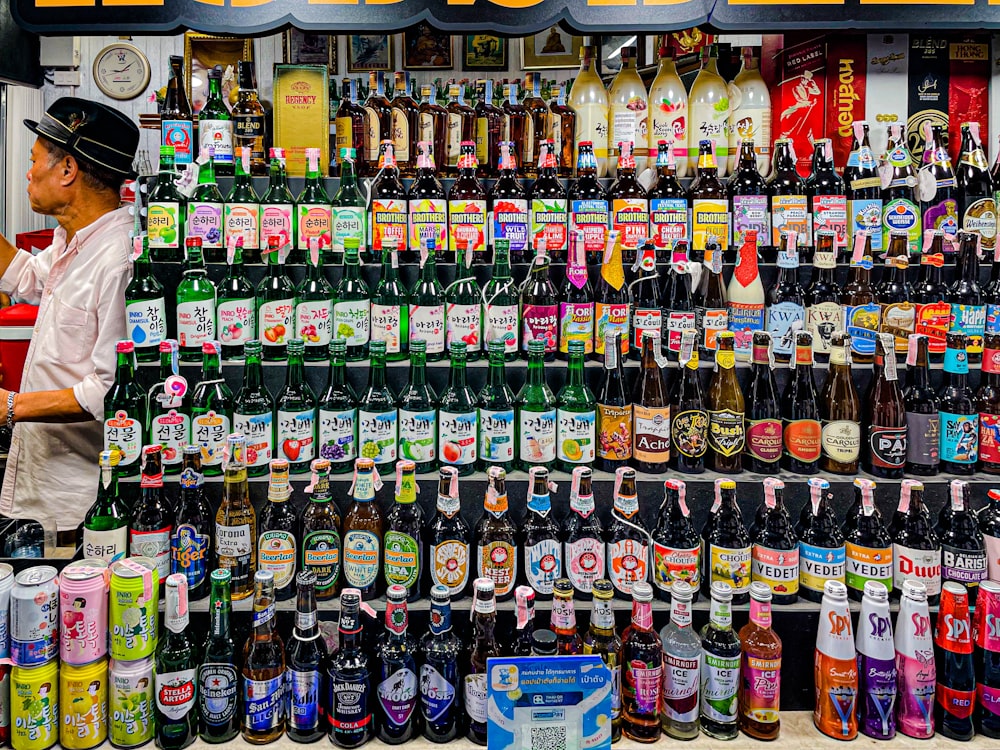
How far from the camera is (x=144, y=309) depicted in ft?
7.82

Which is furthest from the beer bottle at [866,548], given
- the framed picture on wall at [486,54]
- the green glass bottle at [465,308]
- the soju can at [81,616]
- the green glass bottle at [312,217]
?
the framed picture on wall at [486,54]

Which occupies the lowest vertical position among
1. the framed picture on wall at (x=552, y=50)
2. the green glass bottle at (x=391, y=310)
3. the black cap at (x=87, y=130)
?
the green glass bottle at (x=391, y=310)

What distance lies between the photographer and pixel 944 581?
7.47 ft

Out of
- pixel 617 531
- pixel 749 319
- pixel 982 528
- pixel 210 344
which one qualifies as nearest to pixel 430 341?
pixel 210 344

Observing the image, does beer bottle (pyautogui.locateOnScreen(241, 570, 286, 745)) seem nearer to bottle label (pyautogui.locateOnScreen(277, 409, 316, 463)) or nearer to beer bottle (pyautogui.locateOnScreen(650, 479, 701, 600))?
bottle label (pyautogui.locateOnScreen(277, 409, 316, 463))

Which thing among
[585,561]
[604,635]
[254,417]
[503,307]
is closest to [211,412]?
[254,417]

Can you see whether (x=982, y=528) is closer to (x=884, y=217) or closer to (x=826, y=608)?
(x=826, y=608)

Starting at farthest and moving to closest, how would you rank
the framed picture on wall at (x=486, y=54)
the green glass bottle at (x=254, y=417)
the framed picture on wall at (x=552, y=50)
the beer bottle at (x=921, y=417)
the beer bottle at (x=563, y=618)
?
the framed picture on wall at (x=486, y=54), the framed picture on wall at (x=552, y=50), the beer bottle at (x=921, y=417), the green glass bottle at (x=254, y=417), the beer bottle at (x=563, y=618)

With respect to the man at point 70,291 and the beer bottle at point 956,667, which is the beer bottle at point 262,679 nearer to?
the man at point 70,291

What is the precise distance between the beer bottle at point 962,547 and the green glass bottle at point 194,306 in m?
2.29

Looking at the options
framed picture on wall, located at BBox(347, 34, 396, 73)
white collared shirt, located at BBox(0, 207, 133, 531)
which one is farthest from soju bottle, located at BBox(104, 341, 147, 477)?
framed picture on wall, located at BBox(347, 34, 396, 73)

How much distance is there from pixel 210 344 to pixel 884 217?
2.27 m

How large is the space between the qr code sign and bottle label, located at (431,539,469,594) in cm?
73

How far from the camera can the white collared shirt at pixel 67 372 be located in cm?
275
